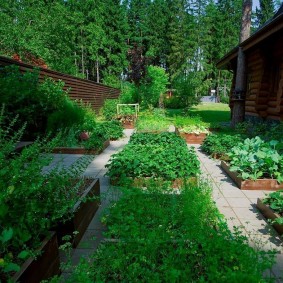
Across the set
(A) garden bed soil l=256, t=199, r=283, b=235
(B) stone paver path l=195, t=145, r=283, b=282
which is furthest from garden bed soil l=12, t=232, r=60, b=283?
(A) garden bed soil l=256, t=199, r=283, b=235

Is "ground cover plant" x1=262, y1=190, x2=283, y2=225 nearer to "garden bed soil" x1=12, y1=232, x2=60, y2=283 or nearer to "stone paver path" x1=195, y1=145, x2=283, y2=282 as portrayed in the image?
"stone paver path" x1=195, y1=145, x2=283, y2=282

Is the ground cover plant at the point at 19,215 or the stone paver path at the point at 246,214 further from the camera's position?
the stone paver path at the point at 246,214

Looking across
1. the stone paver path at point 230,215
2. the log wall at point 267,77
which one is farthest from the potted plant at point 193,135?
the log wall at point 267,77

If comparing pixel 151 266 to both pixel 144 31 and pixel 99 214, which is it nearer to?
pixel 99 214

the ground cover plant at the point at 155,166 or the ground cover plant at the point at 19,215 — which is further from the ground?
the ground cover plant at the point at 19,215

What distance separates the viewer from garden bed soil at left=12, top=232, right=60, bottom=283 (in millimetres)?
1681

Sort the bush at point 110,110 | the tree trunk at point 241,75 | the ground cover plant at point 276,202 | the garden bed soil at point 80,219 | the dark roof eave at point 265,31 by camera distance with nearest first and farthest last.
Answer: the garden bed soil at point 80,219
the ground cover plant at point 276,202
the dark roof eave at point 265,31
the tree trunk at point 241,75
the bush at point 110,110

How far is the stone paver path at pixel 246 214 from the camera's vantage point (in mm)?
2697

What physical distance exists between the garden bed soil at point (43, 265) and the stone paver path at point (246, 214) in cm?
169

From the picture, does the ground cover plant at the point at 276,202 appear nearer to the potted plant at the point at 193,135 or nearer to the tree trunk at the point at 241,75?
the potted plant at the point at 193,135

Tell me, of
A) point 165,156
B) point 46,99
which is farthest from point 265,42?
point 46,99

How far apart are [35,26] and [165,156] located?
16282 mm

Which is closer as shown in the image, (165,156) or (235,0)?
(165,156)

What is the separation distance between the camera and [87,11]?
3188 cm
